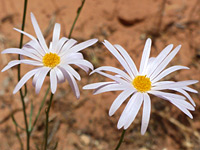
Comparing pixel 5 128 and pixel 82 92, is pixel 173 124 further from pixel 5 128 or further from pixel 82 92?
pixel 5 128

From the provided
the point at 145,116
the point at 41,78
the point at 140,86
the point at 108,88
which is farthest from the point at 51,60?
the point at 145,116

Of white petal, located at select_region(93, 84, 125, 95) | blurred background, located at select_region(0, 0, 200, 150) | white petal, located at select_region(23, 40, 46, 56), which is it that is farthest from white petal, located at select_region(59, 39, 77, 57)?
blurred background, located at select_region(0, 0, 200, 150)

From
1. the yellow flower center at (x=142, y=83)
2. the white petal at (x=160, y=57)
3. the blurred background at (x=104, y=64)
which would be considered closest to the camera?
the yellow flower center at (x=142, y=83)

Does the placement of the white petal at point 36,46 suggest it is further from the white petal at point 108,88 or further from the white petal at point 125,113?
the white petal at point 125,113

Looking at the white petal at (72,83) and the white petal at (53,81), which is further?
the white petal at (72,83)

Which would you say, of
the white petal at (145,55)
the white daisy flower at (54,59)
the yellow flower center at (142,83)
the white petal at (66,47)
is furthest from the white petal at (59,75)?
the white petal at (145,55)

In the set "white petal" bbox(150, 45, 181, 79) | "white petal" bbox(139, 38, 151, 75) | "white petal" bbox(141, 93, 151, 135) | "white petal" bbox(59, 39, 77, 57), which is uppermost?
"white petal" bbox(59, 39, 77, 57)

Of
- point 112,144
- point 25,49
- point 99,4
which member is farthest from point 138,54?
point 25,49

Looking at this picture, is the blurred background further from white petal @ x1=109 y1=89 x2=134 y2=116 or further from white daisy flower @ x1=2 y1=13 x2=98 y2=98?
white petal @ x1=109 y1=89 x2=134 y2=116
